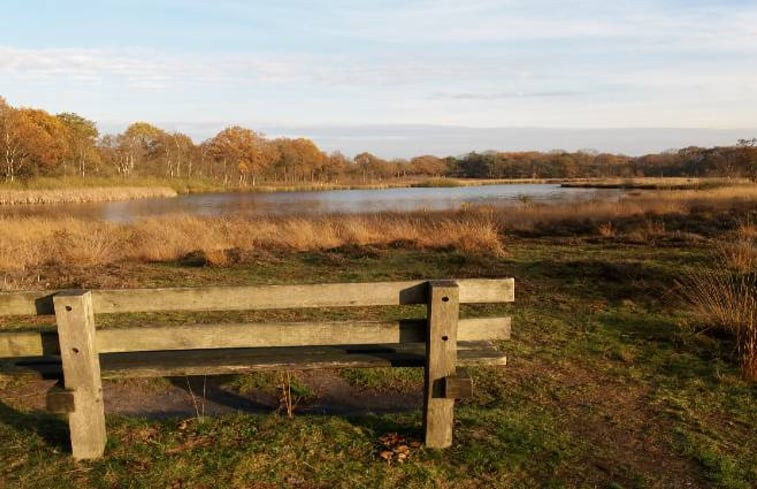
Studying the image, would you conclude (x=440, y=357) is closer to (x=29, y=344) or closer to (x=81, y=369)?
(x=81, y=369)

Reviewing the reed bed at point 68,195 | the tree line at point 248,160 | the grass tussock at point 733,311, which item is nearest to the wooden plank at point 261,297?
the grass tussock at point 733,311

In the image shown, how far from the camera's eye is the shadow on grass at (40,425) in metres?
3.61

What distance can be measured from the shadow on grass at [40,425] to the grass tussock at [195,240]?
720 centimetres

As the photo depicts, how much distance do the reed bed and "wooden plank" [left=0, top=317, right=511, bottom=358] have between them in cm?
4144

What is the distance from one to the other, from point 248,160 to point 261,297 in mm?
90418

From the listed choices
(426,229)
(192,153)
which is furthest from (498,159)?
(426,229)

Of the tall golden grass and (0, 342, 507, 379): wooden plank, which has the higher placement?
(0, 342, 507, 379): wooden plank

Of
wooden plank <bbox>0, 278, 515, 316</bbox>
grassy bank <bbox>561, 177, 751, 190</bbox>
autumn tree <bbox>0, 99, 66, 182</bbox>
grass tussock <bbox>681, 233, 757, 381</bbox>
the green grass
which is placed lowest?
the green grass

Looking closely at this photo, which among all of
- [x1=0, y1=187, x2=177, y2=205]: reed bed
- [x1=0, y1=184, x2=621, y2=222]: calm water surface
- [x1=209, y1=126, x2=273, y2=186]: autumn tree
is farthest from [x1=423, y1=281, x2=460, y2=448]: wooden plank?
[x1=209, y1=126, x2=273, y2=186]: autumn tree

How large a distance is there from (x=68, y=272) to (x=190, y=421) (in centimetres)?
757

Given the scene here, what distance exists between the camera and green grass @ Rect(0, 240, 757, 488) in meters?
3.19

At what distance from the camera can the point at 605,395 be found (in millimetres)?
4527

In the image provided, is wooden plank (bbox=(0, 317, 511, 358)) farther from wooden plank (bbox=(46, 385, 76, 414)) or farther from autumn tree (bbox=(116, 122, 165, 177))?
autumn tree (bbox=(116, 122, 165, 177))

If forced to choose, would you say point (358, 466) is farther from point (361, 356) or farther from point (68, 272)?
point (68, 272)
